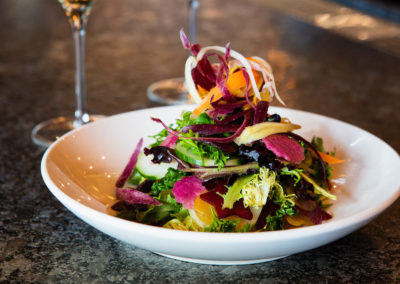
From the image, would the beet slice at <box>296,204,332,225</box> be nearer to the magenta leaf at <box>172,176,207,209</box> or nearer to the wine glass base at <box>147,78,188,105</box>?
the magenta leaf at <box>172,176,207,209</box>

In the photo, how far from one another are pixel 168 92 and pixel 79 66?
442 millimetres

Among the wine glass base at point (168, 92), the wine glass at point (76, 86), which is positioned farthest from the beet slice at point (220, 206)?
the wine glass base at point (168, 92)

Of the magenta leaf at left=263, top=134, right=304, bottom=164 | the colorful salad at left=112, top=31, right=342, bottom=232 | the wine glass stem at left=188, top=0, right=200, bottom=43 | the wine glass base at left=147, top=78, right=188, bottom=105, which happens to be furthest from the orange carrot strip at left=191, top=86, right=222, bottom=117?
the wine glass stem at left=188, top=0, right=200, bottom=43

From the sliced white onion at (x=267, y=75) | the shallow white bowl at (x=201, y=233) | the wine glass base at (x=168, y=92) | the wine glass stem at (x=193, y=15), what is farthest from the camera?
the wine glass stem at (x=193, y=15)

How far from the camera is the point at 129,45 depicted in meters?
2.44

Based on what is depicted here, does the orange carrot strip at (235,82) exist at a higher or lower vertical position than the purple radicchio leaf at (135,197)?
higher

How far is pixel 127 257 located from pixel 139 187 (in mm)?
155

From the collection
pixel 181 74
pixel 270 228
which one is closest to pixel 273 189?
pixel 270 228

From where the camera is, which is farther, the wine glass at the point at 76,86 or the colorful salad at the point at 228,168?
the wine glass at the point at 76,86

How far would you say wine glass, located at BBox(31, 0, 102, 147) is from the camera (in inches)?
57.9

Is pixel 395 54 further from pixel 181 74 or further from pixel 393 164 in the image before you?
pixel 393 164

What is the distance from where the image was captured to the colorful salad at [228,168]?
92 centimetres

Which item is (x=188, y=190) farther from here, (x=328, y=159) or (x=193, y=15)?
(x=193, y=15)

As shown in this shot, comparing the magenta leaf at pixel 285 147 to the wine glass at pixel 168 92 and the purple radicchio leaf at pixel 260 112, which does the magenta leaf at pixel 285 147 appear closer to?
the purple radicchio leaf at pixel 260 112
